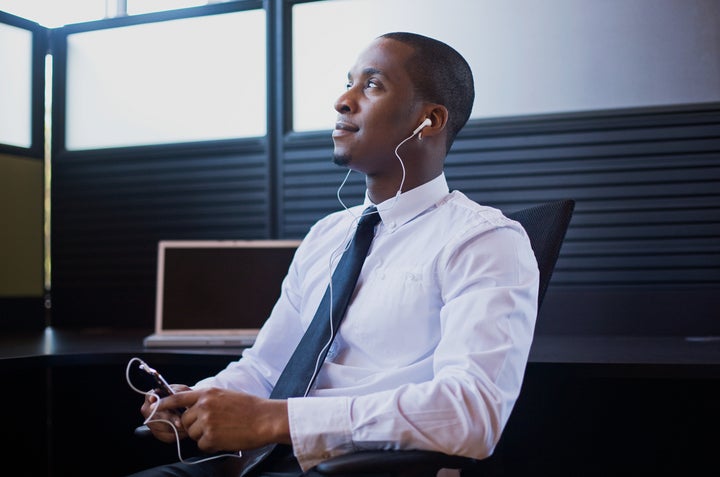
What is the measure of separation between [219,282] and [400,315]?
0.87 m

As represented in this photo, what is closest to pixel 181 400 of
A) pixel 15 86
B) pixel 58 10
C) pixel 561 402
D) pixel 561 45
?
pixel 561 402

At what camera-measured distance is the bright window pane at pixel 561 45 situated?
1.93 m

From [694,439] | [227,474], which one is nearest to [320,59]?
[227,474]

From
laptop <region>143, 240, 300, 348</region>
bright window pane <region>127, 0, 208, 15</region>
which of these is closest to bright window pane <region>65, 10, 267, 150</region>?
bright window pane <region>127, 0, 208, 15</region>

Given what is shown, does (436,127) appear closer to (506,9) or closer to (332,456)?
(332,456)

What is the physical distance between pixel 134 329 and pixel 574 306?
4.33 feet

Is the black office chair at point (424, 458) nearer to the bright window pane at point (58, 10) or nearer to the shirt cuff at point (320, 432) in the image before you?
the shirt cuff at point (320, 432)

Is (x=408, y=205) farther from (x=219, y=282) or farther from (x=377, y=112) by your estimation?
Answer: (x=219, y=282)

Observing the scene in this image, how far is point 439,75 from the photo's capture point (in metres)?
1.45

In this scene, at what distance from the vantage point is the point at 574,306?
6.46 ft

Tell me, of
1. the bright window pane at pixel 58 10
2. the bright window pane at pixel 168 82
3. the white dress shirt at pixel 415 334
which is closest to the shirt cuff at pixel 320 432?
the white dress shirt at pixel 415 334

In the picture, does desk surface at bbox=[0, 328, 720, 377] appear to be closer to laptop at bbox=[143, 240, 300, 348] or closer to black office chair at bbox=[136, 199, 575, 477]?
laptop at bbox=[143, 240, 300, 348]

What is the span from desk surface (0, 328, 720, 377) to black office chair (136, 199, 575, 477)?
0.86ft

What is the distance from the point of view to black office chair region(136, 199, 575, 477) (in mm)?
977
